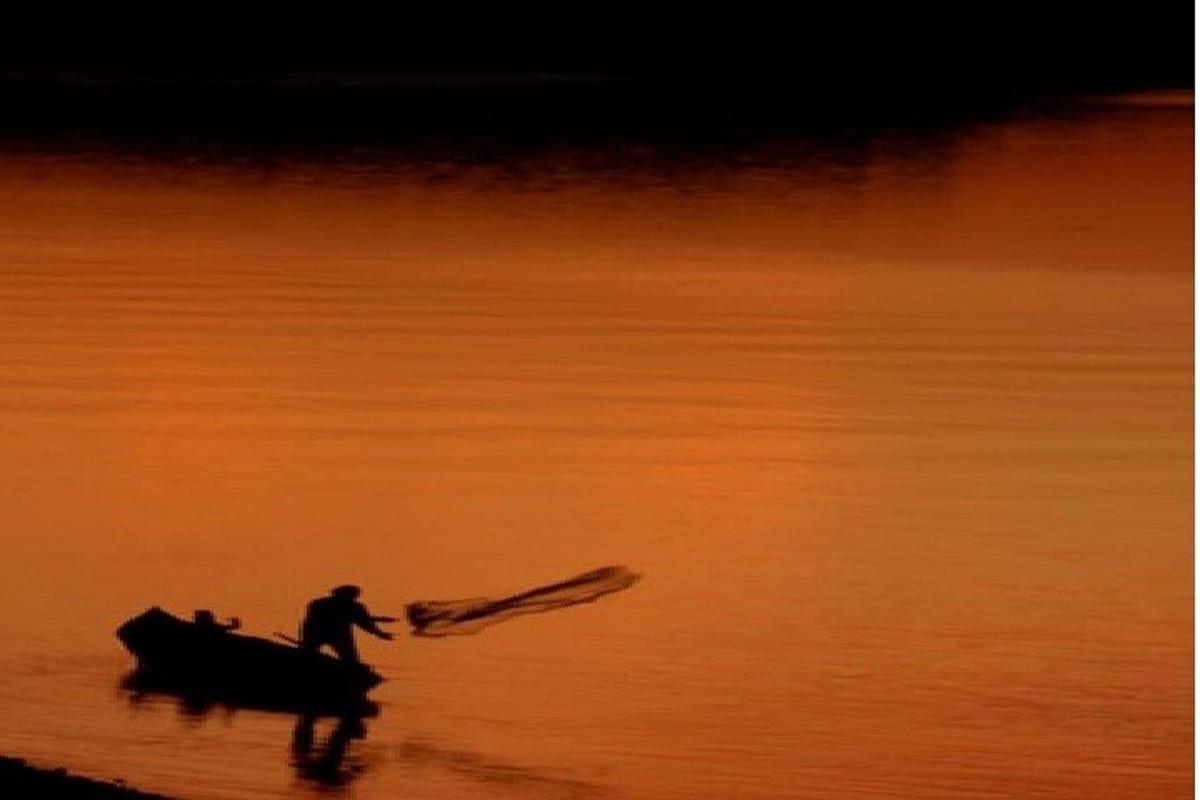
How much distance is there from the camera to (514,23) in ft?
313

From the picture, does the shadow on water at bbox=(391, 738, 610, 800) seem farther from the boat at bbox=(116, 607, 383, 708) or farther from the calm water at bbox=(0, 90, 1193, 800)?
the boat at bbox=(116, 607, 383, 708)

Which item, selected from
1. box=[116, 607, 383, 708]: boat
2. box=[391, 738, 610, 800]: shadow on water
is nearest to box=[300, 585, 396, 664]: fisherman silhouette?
box=[116, 607, 383, 708]: boat

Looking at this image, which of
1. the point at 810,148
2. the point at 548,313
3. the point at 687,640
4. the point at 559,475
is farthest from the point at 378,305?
the point at 810,148

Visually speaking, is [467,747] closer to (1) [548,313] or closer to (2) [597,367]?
(2) [597,367]

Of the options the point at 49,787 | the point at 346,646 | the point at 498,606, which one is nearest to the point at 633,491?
the point at 498,606

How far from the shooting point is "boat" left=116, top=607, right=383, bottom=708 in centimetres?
1705

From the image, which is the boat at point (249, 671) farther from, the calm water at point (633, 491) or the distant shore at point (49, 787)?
the distant shore at point (49, 787)

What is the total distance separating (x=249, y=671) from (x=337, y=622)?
2.00 feet

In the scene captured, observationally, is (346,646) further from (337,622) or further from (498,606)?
(498,606)

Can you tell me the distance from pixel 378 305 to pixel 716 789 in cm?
2402

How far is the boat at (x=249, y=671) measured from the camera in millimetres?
17047

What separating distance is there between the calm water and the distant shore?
387 cm

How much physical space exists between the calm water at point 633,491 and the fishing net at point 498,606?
159 mm

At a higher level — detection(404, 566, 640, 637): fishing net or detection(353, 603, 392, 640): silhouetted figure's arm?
detection(353, 603, 392, 640): silhouetted figure's arm
